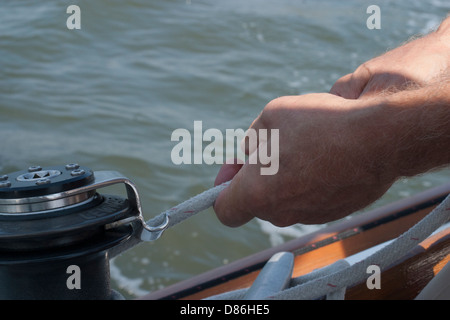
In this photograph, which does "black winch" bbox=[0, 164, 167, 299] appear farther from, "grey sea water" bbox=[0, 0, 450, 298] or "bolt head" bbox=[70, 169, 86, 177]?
"grey sea water" bbox=[0, 0, 450, 298]

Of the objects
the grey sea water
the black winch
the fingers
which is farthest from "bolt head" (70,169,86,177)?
the grey sea water

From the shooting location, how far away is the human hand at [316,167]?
933 mm

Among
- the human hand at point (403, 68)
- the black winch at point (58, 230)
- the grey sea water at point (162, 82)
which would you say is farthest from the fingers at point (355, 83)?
the grey sea water at point (162, 82)

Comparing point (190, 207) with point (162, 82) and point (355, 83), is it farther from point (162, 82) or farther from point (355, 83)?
point (162, 82)

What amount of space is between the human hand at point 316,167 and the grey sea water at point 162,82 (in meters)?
2.23

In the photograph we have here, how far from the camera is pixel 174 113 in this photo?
5020mm

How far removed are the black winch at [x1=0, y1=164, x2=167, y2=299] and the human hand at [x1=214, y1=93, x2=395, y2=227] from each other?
23 cm

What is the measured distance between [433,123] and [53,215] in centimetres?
60

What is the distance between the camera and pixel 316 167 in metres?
0.97

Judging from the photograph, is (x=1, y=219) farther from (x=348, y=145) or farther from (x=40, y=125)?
(x=40, y=125)

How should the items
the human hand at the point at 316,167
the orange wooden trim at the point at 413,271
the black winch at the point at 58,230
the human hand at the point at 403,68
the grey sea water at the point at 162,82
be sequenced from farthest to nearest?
the grey sea water at the point at 162,82, the orange wooden trim at the point at 413,271, the human hand at the point at 403,68, the human hand at the point at 316,167, the black winch at the point at 58,230

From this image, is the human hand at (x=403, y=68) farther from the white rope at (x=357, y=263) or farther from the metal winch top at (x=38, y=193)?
the metal winch top at (x=38, y=193)

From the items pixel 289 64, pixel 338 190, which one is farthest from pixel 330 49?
pixel 338 190

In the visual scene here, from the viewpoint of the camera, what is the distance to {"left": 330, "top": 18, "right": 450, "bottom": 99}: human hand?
108cm
